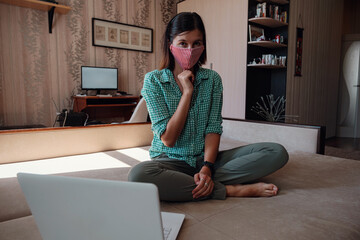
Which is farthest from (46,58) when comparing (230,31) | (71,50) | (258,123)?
(258,123)

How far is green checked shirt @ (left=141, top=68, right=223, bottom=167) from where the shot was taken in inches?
48.3

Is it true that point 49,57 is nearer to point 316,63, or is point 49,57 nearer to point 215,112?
point 215,112

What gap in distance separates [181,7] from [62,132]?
145 inches

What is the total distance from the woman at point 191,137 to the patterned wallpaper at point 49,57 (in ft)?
10.3

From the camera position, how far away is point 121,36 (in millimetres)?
4559

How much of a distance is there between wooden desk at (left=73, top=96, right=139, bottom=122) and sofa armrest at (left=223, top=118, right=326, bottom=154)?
7.25ft

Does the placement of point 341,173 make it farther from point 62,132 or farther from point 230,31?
point 230,31

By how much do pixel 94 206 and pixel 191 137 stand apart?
2.60 feet

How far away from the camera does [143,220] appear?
49cm

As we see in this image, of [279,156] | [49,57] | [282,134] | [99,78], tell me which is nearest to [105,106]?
[99,78]

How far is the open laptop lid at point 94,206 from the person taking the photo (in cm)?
47

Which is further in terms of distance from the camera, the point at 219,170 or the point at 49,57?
the point at 49,57

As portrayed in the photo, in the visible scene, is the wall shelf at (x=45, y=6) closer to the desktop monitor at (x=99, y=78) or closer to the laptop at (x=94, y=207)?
the desktop monitor at (x=99, y=78)

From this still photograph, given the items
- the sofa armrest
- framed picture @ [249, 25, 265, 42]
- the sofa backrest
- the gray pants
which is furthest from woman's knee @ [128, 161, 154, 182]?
framed picture @ [249, 25, 265, 42]
